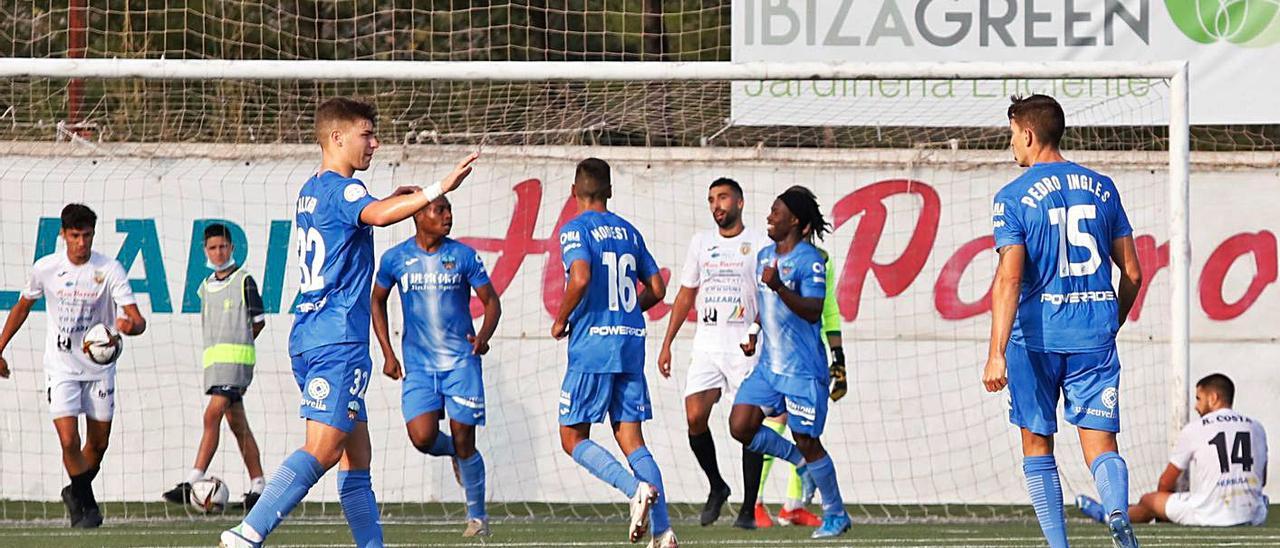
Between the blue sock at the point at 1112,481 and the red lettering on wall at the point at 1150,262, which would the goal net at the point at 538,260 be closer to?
the red lettering on wall at the point at 1150,262

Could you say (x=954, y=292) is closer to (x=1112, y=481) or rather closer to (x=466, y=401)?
(x=466, y=401)

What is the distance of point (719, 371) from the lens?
10953 millimetres

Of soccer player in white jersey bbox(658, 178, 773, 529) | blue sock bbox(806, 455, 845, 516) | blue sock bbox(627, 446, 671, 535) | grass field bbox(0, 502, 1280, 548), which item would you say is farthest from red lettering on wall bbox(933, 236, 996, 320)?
blue sock bbox(627, 446, 671, 535)

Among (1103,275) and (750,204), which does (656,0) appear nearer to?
(750,204)

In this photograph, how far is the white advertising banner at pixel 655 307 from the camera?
1247 cm

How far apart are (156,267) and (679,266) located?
355cm

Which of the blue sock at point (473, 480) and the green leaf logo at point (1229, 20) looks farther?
the green leaf logo at point (1229, 20)

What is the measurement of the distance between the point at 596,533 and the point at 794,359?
4.64ft

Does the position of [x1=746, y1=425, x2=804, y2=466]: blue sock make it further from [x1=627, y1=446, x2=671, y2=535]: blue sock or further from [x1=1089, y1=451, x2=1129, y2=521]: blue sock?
[x1=1089, y1=451, x2=1129, y2=521]: blue sock

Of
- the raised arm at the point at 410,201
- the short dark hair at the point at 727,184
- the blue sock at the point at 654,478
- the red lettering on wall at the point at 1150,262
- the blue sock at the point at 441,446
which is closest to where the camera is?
the raised arm at the point at 410,201

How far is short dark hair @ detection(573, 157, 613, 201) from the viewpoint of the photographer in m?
8.94

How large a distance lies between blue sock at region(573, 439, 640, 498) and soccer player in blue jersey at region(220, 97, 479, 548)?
5.50 feet

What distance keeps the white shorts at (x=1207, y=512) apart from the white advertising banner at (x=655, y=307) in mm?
2065

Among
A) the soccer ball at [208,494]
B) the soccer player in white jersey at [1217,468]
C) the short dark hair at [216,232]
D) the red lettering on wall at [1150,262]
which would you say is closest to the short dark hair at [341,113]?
the soccer ball at [208,494]
